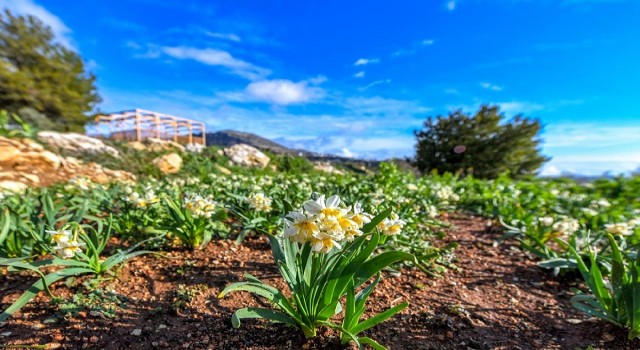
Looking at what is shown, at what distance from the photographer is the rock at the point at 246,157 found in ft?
36.1

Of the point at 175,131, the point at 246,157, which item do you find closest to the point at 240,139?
the point at 175,131

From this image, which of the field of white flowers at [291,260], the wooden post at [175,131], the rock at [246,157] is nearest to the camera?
the field of white flowers at [291,260]

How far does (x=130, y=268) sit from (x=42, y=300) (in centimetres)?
46

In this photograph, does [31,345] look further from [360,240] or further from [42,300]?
[360,240]

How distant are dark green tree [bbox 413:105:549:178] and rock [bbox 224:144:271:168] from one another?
9.70 metres

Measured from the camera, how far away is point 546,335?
1585 millimetres

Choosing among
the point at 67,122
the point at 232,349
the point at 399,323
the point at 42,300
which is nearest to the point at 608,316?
the point at 399,323

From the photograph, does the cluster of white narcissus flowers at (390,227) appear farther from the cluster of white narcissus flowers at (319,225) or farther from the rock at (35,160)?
the rock at (35,160)

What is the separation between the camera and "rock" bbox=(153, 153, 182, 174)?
7.83 metres

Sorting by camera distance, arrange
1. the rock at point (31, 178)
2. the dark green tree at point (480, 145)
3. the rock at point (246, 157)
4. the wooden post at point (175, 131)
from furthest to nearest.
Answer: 1. the dark green tree at point (480, 145)
2. the wooden post at point (175, 131)
3. the rock at point (246, 157)
4. the rock at point (31, 178)

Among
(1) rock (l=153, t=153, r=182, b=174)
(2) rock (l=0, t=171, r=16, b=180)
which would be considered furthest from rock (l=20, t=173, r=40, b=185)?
(1) rock (l=153, t=153, r=182, b=174)

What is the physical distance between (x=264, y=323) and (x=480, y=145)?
57.4 feet

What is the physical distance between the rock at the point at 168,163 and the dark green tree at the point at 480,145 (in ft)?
42.4

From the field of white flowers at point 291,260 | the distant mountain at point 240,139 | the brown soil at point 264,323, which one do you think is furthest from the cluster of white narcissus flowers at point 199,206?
the distant mountain at point 240,139
